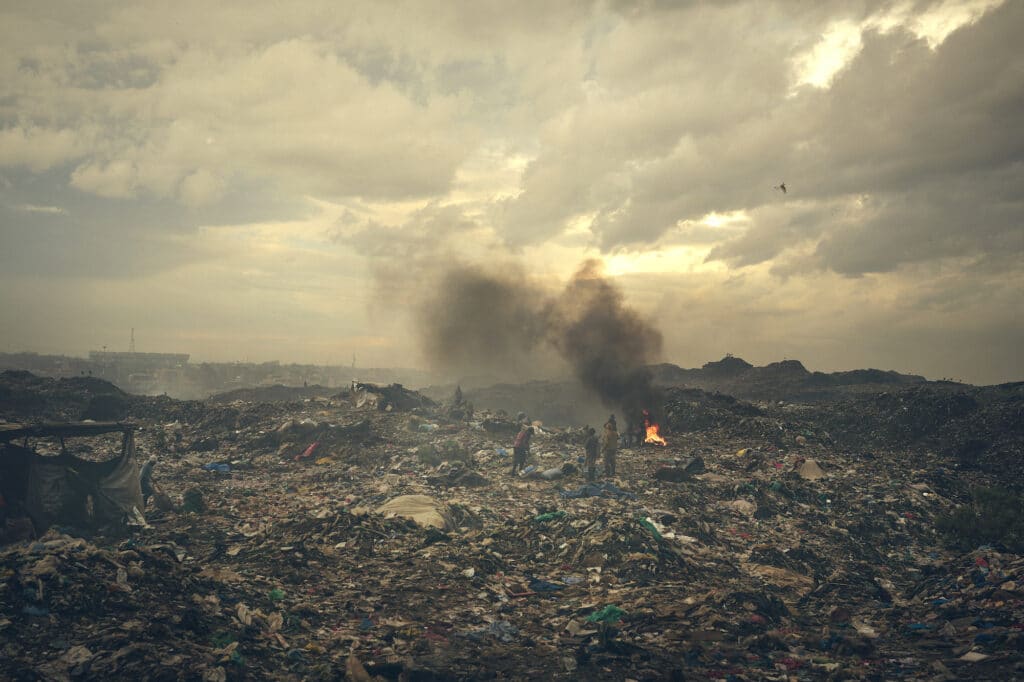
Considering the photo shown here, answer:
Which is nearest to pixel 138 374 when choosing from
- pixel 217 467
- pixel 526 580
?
pixel 217 467

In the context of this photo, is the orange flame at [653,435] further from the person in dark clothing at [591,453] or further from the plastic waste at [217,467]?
the plastic waste at [217,467]

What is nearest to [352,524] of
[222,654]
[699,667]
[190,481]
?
[222,654]

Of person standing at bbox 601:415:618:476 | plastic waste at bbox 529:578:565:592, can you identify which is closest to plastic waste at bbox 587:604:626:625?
plastic waste at bbox 529:578:565:592

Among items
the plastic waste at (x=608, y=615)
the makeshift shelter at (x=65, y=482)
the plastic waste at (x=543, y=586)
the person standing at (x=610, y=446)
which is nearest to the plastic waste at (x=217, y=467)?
the makeshift shelter at (x=65, y=482)

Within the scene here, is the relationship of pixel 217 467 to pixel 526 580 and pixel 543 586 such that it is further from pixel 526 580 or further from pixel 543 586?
pixel 543 586

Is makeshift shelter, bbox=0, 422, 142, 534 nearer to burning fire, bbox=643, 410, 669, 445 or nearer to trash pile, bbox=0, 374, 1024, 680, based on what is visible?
trash pile, bbox=0, 374, 1024, 680
